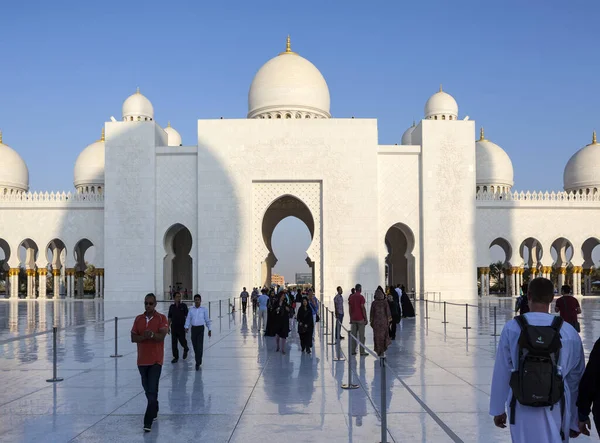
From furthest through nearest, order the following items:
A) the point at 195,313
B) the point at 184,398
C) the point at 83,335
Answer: the point at 83,335 < the point at 195,313 < the point at 184,398

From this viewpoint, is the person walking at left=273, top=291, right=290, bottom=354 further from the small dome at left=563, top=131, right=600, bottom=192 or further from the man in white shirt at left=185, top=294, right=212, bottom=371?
the small dome at left=563, top=131, right=600, bottom=192

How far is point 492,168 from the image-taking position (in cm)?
3288

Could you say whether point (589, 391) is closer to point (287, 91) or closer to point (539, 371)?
point (539, 371)

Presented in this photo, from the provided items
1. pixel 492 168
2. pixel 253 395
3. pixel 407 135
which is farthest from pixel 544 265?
pixel 253 395

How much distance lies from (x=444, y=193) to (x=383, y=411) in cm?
2262

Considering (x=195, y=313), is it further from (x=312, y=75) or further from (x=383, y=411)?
(x=312, y=75)

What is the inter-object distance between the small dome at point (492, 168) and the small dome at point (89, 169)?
1964 cm

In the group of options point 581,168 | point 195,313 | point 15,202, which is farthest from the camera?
point 581,168

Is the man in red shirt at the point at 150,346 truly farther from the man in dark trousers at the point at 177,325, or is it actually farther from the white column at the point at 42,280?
the white column at the point at 42,280

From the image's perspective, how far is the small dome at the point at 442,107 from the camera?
30.5 m

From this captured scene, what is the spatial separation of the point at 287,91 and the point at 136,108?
8148 mm

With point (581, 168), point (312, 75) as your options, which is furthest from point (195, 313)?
point (581, 168)

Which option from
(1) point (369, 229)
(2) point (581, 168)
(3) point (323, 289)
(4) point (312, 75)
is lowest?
(3) point (323, 289)

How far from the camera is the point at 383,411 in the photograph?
164 inches
